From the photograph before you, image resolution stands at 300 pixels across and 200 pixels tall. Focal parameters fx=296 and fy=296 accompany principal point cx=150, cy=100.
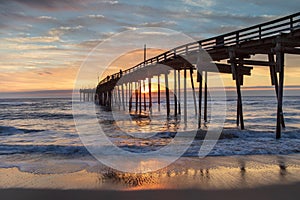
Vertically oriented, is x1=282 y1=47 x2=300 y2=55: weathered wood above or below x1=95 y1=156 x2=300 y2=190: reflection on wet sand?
above

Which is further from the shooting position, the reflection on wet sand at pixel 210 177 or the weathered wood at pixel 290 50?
the weathered wood at pixel 290 50

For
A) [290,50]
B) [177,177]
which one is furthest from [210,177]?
[290,50]

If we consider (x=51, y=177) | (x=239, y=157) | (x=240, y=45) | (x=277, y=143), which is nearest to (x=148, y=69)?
(x=240, y=45)


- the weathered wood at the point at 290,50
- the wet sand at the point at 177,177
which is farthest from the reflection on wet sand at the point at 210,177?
the weathered wood at the point at 290,50

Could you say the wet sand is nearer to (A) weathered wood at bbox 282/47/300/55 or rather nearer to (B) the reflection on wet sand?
(B) the reflection on wet sand

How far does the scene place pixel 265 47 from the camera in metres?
13.2

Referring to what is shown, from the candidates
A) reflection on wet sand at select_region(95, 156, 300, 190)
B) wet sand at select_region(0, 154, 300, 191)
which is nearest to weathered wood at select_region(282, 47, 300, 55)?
wet sand at select_region(0, 154, 300, 191)

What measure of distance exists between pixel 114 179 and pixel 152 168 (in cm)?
136

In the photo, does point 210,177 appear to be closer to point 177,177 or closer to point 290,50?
point 177,177

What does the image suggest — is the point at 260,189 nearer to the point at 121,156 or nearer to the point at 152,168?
the point at 152,168

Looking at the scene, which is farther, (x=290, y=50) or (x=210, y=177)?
(x=290, y=50)

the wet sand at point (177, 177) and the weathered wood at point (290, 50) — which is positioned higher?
the weathered wood at point (290, 50)

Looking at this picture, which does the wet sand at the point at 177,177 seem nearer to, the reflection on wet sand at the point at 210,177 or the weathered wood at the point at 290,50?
the reflection on wet sand at the point at 210,177

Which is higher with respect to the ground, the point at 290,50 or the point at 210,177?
the point at 290,50
